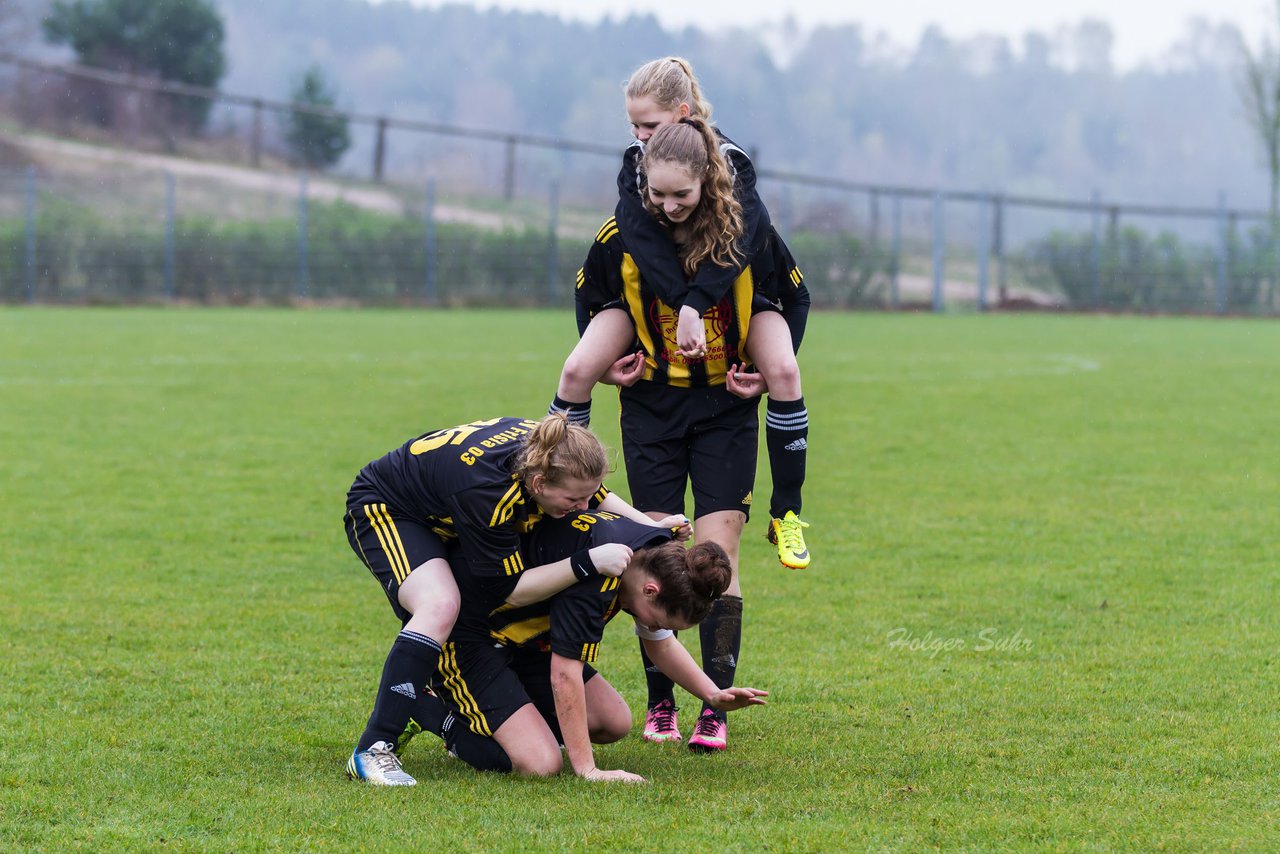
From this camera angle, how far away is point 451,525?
15.9ft

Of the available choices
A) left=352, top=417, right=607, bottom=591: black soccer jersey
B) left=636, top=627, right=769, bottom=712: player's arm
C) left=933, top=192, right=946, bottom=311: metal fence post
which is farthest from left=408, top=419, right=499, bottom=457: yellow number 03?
left=933, top=192, right=946, bottom=311: metal fence post

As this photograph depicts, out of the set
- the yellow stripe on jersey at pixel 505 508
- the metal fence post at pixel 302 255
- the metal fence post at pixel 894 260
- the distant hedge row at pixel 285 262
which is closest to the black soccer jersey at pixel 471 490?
the yellow stripe on jersey at pixel 505 508

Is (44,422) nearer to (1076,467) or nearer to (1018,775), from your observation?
(1076,467)

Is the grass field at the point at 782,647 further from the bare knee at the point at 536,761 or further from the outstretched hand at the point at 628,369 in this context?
the outstretched hand at the point at 628,369

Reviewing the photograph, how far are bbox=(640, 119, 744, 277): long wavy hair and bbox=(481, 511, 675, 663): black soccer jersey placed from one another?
0.88m

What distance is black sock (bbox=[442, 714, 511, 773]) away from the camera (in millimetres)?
4797

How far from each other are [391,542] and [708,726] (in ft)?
3.93

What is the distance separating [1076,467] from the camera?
11.3 metres

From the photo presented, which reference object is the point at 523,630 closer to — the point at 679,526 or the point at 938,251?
the point at 679,526

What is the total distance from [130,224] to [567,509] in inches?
1277

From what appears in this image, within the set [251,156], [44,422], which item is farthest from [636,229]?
[251,156]

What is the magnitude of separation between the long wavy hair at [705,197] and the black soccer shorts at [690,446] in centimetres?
55

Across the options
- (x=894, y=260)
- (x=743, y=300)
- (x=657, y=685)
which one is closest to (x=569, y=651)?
(x=657, y=685)

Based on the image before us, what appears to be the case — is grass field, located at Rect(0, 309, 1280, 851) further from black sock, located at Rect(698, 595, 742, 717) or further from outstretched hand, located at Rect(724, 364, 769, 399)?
outstretched hand, located at Rect(724, 364, 769, 399)
